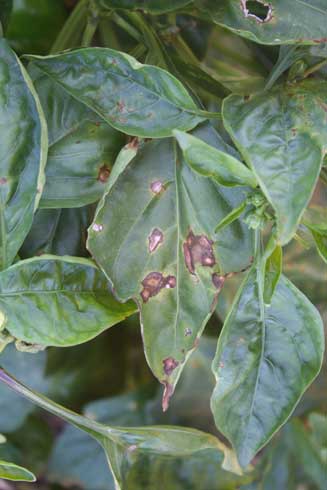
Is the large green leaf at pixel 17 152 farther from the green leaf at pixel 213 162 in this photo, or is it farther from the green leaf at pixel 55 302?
the green leaf at pixel 213 162

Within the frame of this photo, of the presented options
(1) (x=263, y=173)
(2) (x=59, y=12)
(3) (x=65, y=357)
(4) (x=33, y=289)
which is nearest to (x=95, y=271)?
(4) (x=33, y=289)

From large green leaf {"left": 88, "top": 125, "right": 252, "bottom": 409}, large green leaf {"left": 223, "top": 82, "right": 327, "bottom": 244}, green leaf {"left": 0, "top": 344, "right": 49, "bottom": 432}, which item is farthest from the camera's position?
green leaf {"left": 0, "top": 344, "right": 49, "bottom": 432}

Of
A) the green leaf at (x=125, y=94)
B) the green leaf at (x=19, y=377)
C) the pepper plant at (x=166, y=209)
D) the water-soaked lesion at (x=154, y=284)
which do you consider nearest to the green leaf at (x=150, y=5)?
the pepper plant at (x=166, y=209)

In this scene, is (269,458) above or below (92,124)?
below

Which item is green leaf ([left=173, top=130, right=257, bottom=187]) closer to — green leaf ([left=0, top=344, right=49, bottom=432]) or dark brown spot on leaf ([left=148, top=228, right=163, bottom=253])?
dark brown spot on leaf ([left=148, top=228, right=163, bottom=253])

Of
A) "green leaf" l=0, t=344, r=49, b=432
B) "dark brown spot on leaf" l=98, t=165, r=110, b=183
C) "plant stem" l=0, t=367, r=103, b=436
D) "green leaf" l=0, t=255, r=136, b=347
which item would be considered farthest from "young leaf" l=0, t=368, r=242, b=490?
"green leaf" l=0, t=344, r=49, b=432

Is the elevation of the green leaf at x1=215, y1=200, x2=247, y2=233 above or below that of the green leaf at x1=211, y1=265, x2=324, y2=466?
above

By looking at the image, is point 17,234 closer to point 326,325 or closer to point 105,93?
point 105,93
